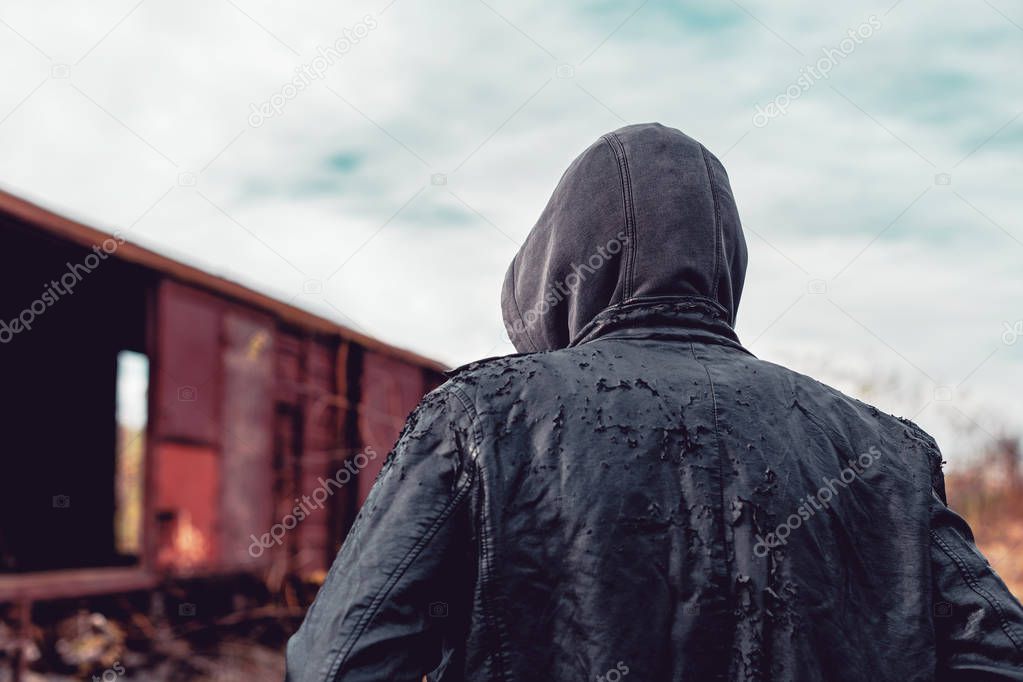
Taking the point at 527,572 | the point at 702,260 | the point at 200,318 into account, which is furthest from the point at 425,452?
the point at 200,318

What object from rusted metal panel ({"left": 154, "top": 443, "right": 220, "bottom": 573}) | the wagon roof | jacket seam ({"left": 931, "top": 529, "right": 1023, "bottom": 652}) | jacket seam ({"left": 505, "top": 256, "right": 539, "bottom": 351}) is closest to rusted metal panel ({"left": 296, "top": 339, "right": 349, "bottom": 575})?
the wagon roof

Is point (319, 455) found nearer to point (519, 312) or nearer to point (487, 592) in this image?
point (519, 312)

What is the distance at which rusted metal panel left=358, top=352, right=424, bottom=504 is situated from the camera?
8.93m

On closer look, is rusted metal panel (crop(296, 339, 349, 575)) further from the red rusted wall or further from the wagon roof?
the wagon roof

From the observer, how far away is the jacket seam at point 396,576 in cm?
130

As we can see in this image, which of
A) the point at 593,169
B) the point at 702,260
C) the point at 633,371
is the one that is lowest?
the point at 633,371

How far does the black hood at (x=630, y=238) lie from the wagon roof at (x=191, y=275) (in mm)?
4473

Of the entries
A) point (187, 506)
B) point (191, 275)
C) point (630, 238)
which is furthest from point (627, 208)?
point (187, 506)

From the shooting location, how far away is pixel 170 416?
23.0 feet

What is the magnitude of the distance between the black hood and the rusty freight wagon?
4481 mm

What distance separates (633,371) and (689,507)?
239 millimetres

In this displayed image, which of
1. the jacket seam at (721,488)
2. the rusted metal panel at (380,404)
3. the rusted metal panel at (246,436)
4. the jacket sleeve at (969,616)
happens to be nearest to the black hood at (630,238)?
the jacket seam at (721,488)

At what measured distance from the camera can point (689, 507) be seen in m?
1.44

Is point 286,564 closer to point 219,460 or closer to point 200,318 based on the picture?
point 219,460
